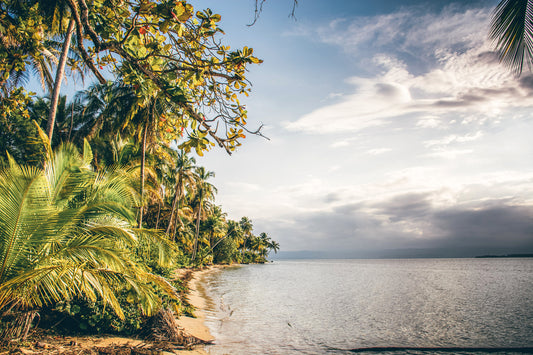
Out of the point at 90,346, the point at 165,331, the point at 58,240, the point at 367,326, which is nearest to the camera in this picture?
the point at 58,240

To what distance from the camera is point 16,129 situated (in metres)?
18.6

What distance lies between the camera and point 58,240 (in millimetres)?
4559

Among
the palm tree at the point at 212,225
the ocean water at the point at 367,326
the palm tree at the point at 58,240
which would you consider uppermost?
the palm tree at the point at 212,225

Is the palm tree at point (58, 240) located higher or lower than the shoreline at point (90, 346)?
higher

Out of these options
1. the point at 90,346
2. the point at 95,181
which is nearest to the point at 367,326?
the point at 90,346

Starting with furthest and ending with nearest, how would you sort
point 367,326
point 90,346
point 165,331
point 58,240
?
point 367,326, point 165,331, point 90,346, point 58,240

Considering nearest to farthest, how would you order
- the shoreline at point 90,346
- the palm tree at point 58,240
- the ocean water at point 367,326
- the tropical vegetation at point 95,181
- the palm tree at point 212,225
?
1. the tropical vegetation at point 95,181
2. the palm tree at point 58,240
3. the shoreline at point 90,346
4. the ocean water at point 367,326
5. the palm tree at point 212,225

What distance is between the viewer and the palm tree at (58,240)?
13.2 ft

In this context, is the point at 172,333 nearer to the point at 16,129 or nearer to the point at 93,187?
the point at 93,187

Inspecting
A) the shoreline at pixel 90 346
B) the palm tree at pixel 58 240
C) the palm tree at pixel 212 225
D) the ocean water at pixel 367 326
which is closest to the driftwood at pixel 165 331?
the shoreline at pixel 90 346

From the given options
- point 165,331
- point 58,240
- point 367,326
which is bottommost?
point 367,326

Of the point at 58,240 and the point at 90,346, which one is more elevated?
the point at 58,240

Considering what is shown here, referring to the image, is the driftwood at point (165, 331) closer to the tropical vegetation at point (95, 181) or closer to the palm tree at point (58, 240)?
the tropical vegetation at point (95, 181)

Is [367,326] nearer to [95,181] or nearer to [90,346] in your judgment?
[90,346]
